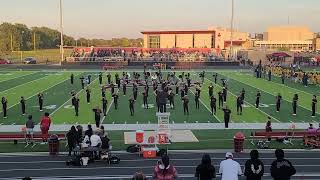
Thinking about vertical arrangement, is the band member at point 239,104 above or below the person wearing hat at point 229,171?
below

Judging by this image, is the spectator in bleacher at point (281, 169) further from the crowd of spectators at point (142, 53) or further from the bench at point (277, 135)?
the crowd of spectators at point (142, 53)

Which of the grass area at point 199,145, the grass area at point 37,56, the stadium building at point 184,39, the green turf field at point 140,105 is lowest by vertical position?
the grass area at point 199,145

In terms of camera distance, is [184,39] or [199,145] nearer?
[199,145]

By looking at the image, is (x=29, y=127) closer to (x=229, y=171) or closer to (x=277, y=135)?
(x=277, y=135)

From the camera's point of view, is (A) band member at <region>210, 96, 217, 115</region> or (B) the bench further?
(A) band member at <region>210, 96, 217, 115</region>

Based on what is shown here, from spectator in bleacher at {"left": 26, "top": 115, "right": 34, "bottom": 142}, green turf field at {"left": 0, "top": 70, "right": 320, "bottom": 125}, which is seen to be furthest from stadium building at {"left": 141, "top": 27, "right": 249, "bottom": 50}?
spectator in bleacher at {"left": 26, "top": 115, "right": 34, "bottom": 142}

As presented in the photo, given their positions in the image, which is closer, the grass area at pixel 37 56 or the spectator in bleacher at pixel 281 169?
the spectator in bleacher at pixel 281 169

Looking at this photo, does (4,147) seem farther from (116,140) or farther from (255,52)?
(255,52)

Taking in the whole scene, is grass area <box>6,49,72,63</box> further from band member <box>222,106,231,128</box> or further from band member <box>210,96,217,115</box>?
band member <box>222,106,231,128</box>

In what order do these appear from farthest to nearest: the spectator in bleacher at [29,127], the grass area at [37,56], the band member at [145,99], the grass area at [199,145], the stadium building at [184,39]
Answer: the stadium building at [184,39] < the grass area at [37,56] < the band member at [145,99] < the spectator in bleacher at [29,127] < the grass area at [199,145]

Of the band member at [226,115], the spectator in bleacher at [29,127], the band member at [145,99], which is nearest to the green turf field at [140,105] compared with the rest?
the band member at [145,99]

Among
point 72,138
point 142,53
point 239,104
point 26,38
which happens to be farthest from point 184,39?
point 72,138

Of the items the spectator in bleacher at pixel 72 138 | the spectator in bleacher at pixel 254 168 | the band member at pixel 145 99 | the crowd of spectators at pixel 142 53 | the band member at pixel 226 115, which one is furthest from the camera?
the crowd of spectators at pixel 142 53

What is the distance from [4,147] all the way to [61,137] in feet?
6.65
